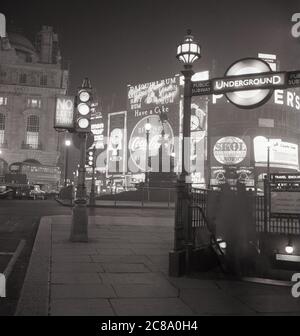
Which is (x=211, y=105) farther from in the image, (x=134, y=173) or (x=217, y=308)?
(x=217, y=308)

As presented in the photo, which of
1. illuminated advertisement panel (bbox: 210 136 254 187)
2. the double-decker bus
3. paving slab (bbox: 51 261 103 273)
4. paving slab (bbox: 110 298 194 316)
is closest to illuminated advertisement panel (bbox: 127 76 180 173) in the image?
illuminated advertisement panel (bbox: 210 136 254 187)

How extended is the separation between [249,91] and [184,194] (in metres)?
2.22

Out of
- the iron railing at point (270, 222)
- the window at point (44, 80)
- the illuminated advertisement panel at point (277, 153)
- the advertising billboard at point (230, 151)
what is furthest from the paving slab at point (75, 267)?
the window at point (44, 80)

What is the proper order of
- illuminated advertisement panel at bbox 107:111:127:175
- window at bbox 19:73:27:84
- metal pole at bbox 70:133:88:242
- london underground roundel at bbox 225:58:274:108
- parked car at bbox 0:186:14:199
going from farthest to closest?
1. illuminated advertisement panel at bbox 107:111:127:175
2. window at bbox 19:73:27:84
3. parked car at bbox 0:186:14:199
4. metal pole at bbox 70:133:88:242
5. london underground roundel at bbox 225:58:274:108

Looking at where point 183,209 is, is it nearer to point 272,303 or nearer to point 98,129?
point 272,303

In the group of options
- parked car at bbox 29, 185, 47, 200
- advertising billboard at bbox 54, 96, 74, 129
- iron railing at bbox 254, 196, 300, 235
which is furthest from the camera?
parked car at bbox 29, 185, 47, 200

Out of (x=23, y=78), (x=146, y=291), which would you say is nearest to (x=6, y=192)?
(x=146, y=291)

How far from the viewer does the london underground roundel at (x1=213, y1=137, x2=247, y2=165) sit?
77750 millimetres

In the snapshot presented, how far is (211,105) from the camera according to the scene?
85250 millimetres

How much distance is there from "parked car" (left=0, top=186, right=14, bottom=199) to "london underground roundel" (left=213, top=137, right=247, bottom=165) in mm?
41546

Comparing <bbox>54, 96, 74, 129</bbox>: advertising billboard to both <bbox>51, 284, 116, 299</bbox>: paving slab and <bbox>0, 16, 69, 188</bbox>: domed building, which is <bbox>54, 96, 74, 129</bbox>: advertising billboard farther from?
<bbox>0, 16, 69, 188</bbox>: domed building

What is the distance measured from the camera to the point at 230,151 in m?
78.8

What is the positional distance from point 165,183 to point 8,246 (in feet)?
109

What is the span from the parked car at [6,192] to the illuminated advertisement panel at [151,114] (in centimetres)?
4345
